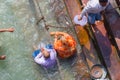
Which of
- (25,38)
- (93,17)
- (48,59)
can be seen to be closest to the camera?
(48,59)

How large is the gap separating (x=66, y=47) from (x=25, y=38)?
1.42m

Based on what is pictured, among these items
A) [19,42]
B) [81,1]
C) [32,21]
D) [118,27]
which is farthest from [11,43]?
[118,27]

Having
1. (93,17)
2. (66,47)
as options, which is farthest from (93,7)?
(66,47)

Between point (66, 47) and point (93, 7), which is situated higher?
point (93, 7)

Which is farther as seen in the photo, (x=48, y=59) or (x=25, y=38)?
(x=25, y=38)

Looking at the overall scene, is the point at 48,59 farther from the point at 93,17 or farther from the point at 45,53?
the point at 93,17

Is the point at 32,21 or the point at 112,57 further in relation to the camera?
the point at 32,21

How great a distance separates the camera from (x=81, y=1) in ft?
35.1

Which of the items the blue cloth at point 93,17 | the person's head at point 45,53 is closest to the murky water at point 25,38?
the blue cloth at point 93,17

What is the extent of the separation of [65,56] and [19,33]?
1560 mm

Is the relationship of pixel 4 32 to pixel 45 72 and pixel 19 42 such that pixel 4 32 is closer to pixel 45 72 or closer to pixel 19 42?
pixel 19 42

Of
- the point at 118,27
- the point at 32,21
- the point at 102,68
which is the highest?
the point at 32,21

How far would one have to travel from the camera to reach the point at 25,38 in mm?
10719

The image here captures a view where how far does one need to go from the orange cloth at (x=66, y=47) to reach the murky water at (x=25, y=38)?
35cm
